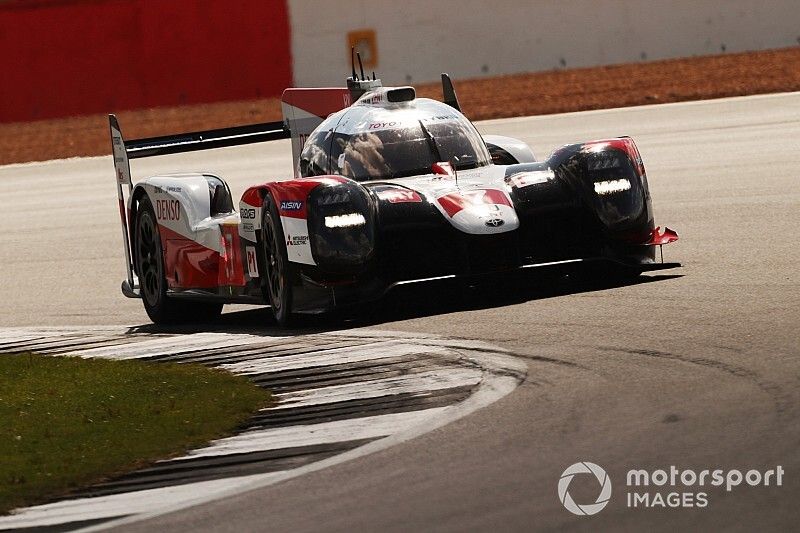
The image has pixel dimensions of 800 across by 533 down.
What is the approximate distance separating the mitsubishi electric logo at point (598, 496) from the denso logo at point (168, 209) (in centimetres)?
655

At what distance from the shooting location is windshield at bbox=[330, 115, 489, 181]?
1081 cm

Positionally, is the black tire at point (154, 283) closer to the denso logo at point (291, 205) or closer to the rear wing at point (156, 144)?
the rear wing at point (156, 144)

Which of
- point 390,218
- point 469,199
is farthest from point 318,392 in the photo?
point 469,199

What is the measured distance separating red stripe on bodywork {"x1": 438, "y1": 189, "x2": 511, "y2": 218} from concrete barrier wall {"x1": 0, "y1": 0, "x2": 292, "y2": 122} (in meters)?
23.4

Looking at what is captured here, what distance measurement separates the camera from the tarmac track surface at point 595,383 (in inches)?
199

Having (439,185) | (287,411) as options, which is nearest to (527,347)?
(287,411)

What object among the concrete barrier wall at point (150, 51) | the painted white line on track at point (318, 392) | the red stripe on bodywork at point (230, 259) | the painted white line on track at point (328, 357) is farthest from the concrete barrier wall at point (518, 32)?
the painted white line on track at point (328, 357)

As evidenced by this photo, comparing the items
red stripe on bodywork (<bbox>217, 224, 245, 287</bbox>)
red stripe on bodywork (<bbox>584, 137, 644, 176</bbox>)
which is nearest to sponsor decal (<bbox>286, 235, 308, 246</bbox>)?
red stripe on bodywork (<bbox>217, 224, 245, 287</bbox>)

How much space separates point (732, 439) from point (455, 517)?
1.20 m

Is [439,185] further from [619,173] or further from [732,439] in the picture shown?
[732,439]

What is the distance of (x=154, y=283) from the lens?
12062 millimetres

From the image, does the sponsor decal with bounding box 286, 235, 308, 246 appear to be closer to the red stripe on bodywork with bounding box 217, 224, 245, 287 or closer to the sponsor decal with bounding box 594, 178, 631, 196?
the red stripe on bodywork with bounding box 217, 224, 245, 287

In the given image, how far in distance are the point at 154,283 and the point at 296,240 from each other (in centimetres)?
256

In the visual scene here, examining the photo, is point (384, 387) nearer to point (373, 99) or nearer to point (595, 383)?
point (595, 383)
